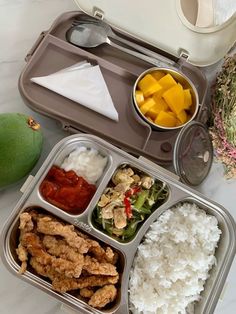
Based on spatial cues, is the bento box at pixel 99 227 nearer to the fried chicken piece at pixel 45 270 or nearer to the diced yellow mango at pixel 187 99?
the fried chicken piece at pixel 45 270

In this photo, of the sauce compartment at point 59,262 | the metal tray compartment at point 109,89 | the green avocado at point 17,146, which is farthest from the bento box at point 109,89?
the sauce compartment at point 59,262

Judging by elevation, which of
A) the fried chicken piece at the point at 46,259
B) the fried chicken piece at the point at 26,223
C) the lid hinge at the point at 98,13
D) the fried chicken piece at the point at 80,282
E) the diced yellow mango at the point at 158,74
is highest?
the lid hinge at the point at 98,13

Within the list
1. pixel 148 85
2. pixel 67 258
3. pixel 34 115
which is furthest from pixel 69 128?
pixel 67 258

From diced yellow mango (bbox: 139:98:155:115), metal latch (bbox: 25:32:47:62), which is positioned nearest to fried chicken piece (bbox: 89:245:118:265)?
diced yellow mango (bbox: 139:98:155:115)

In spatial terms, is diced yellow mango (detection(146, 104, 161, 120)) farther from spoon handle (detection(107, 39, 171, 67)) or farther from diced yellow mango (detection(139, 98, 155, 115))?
spoon handle (detection(107, 39, 171, 67))

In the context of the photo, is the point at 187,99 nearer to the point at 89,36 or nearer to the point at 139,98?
the point at 139,98

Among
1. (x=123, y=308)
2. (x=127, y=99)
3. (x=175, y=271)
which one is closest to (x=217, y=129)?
(x=127, y=99)
